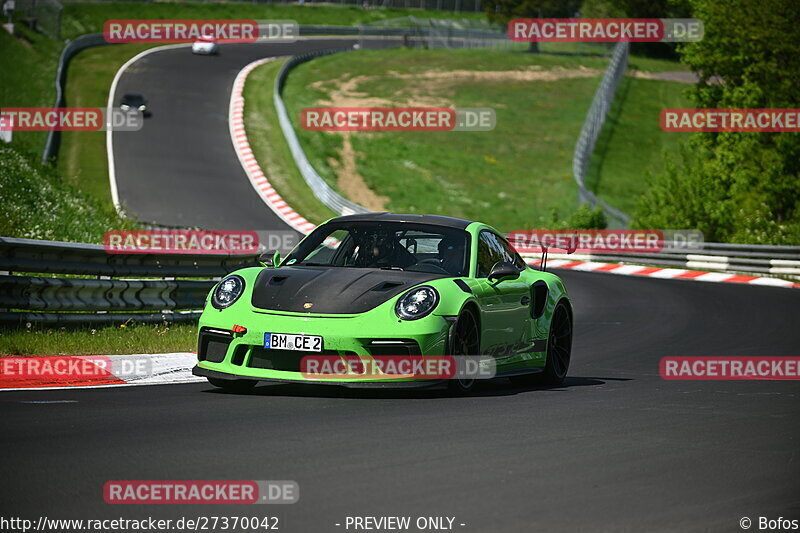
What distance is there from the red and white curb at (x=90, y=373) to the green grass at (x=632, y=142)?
4186cm

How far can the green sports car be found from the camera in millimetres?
8859

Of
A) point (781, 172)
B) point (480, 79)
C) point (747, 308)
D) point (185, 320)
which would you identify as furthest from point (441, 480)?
point (480, 79)

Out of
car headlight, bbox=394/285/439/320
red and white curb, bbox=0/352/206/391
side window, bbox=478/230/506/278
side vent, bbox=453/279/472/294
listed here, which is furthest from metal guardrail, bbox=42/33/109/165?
car headlight, bbox=394/285/439/320

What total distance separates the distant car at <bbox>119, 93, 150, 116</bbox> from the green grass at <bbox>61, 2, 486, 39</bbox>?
58.3 ft

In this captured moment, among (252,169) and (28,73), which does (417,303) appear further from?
(28,73)

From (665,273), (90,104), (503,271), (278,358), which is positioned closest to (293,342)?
(278,358)

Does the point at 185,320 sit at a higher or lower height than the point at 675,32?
lower

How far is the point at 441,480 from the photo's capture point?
5.95 metres

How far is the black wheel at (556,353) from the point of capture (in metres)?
11.1

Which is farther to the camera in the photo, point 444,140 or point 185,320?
point 444,140

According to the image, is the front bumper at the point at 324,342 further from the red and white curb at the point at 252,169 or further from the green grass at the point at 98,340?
the red and white curb at the point at 252,169

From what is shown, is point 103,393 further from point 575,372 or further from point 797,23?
point 797,23

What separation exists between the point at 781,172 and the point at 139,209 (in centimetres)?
2042

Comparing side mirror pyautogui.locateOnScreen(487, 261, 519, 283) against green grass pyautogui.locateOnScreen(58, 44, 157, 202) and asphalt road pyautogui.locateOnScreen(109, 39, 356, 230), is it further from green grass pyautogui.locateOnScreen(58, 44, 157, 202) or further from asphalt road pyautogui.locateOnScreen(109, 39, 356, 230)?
green grass pyautogui.locateOnScreen(58, 44, 157, 202)
